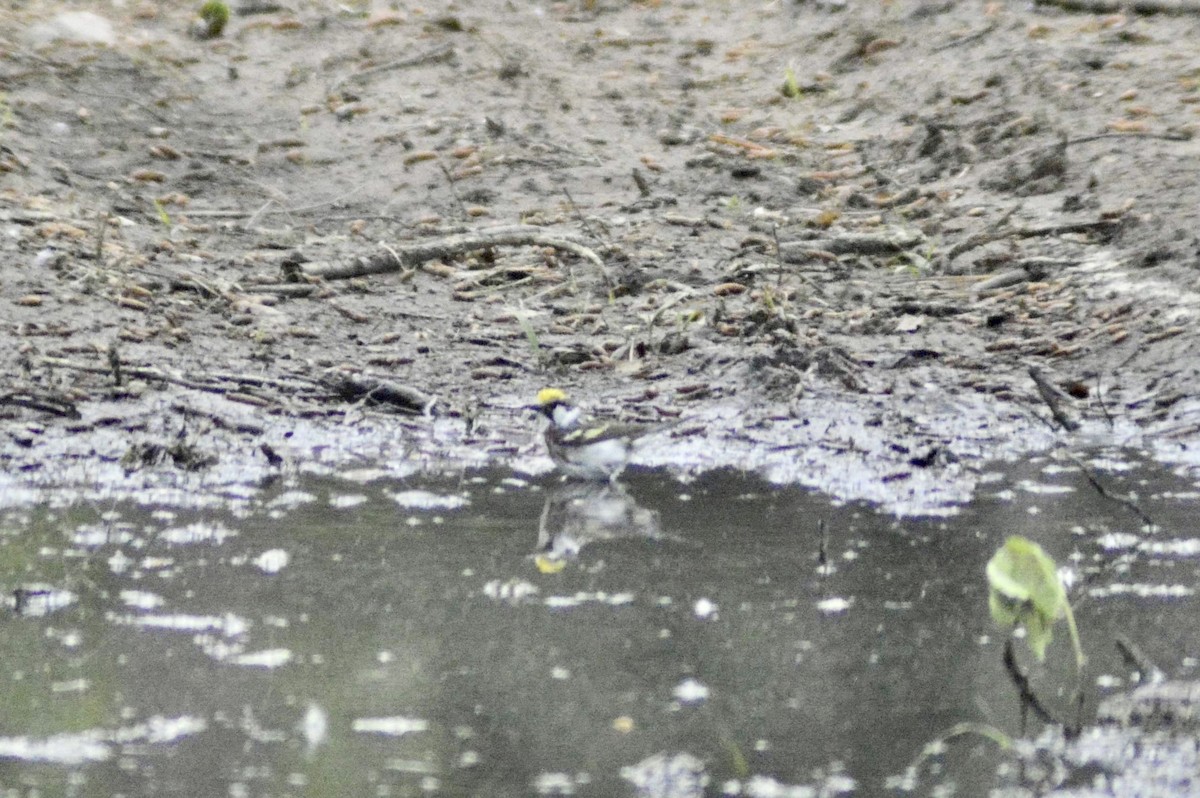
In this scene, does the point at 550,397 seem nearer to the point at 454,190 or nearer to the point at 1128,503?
the point at 1128,503

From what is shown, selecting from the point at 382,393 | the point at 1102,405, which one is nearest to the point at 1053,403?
the point at 1102,405

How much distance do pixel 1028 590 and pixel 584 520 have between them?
2.05m

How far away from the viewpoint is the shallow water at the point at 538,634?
3.49 m

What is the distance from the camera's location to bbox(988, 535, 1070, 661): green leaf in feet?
12.5

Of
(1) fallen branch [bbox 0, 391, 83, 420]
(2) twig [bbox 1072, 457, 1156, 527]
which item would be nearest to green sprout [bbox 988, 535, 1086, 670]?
(2) twig [bbox 1072, 457, 1156, 527]

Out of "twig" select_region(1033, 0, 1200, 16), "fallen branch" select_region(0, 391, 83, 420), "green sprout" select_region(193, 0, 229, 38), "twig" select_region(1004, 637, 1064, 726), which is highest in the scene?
"twig" select_region(1033, 0, 1200, 16)

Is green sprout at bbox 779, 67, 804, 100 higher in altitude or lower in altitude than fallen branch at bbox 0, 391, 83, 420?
higher

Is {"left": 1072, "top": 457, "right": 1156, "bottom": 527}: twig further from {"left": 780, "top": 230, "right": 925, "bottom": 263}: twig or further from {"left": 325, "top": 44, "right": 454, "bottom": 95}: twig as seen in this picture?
{"left": 325, "top": 44, "right": 454, "bottom": 95}: twig

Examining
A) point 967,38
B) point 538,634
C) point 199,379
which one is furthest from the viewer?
point 967,38

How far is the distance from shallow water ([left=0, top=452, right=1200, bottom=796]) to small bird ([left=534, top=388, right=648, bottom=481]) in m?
0.11

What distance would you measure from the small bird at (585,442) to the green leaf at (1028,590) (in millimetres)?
2256

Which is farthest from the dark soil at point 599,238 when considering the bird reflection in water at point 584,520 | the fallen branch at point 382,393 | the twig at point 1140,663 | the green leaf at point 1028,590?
the green leaf at point 1028,590

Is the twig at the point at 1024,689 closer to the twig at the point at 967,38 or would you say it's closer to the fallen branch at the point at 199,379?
the fallen branch at the point at 199,379

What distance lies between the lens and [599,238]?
8.79 metres
